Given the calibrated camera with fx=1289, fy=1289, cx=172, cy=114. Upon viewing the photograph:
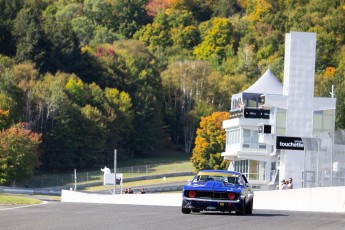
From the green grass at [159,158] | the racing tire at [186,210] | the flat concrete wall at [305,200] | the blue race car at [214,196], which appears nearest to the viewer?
the blue race car at [214,196]

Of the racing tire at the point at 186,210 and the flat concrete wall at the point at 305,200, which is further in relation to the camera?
the flat concrete wall at the point at 305,200

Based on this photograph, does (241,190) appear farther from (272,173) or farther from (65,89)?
(65,89)

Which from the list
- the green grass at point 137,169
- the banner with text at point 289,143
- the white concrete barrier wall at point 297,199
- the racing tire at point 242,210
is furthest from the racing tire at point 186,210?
the green grass at point 137,169

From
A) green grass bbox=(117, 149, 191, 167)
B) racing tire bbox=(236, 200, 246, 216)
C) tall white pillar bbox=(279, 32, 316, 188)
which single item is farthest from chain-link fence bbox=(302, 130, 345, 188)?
green grass bbox=(117, 149, 191, 167)

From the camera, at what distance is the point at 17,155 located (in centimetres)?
12606

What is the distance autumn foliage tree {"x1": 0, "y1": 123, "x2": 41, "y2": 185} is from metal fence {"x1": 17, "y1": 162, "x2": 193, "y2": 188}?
228 centimetres

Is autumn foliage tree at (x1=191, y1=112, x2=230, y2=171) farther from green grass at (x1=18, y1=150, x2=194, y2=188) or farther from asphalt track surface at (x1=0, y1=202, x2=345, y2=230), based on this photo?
asphalt track surface at (x1=0, y1=202, x2=345, y2=230)

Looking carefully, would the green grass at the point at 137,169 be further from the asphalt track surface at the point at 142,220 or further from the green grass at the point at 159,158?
the asphalt track surface at the point at 142,220

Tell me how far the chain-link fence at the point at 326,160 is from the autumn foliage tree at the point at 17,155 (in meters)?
71.9

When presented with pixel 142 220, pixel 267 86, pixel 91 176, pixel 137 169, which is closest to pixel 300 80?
pixel 267 86

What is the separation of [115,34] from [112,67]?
3895 cm

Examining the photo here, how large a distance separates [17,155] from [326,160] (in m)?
77.7

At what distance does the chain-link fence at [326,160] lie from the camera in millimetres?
49803

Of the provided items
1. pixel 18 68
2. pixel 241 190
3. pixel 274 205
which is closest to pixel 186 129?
pixel 18 68
